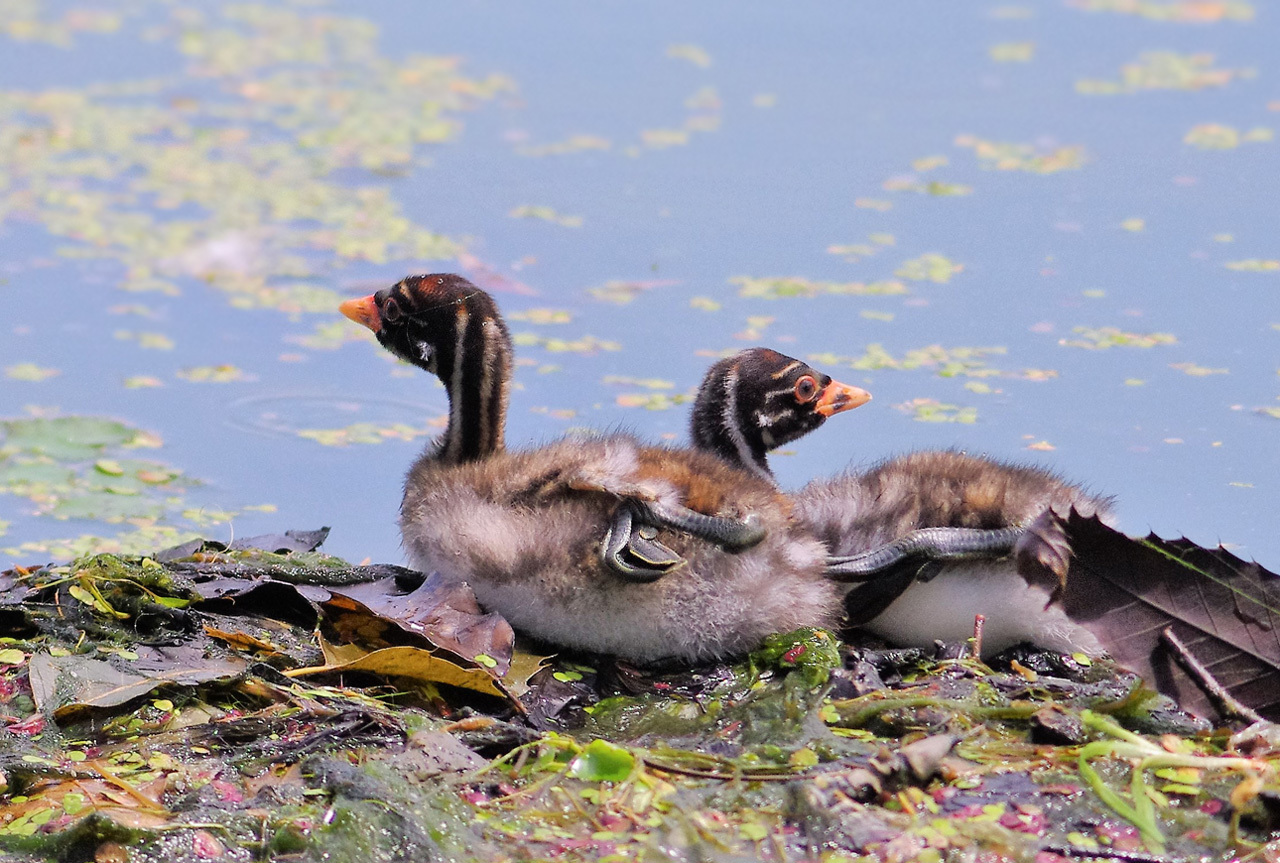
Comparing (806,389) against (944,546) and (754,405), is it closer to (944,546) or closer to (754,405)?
(754,405)

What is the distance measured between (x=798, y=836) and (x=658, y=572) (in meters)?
1.10

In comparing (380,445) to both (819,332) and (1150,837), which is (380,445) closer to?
(819,332)

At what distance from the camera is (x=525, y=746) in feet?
12.5

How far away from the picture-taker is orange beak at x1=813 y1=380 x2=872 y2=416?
18.6 feet

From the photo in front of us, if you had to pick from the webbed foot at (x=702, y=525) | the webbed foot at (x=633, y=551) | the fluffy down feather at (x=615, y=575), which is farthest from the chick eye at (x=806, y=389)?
the webbed foot at (x=633, y=551)

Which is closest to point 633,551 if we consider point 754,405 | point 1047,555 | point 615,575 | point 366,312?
point 615,575

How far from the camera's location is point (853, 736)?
3.95m

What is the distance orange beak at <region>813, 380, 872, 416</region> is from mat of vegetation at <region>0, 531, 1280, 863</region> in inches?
51.3

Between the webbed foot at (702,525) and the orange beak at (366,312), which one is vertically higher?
the orange beak at (366,312)

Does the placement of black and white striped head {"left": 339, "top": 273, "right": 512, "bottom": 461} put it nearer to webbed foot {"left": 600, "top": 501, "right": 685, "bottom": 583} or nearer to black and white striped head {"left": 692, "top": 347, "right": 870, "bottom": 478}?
black and white striped head {"left": 692, "top": 347, "right": 870, "bottom": 478}

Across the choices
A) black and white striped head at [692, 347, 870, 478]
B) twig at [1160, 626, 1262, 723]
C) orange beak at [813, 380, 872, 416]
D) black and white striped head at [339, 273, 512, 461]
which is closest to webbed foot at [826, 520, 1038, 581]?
twig at [1160, 626, 1262, 723]

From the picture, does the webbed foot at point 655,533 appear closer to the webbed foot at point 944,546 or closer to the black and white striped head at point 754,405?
the webbed foot at point 944,546

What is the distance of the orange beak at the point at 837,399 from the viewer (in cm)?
567

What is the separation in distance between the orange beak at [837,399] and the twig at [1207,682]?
6.08 ft
